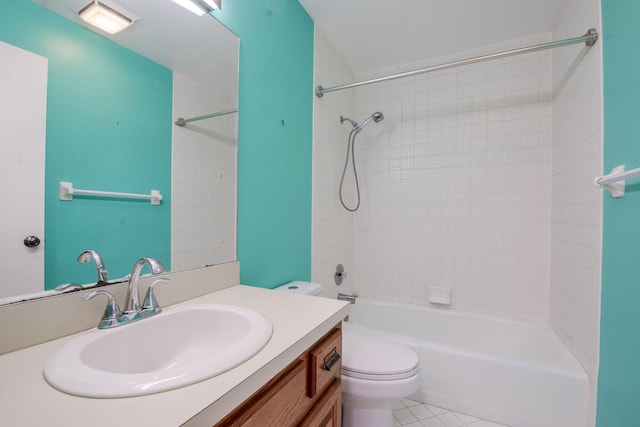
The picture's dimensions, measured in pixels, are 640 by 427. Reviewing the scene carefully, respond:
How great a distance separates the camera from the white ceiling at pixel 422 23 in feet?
5.60

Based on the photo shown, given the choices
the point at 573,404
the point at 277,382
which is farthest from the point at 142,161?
the point at 573,404

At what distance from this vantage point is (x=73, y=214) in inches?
27.5

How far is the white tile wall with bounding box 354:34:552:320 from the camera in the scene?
1.98m

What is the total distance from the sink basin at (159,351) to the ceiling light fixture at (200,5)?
1056 millimetres

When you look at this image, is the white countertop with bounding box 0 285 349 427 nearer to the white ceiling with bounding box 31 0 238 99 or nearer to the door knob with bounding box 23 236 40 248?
the door knob with bounding box 23 236 40 248

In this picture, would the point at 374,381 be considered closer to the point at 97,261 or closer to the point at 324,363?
the point at 324,363

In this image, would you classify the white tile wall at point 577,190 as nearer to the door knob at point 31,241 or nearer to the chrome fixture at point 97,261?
the chrome fixture at point 97,261

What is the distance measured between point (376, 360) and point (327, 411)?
0.45 m

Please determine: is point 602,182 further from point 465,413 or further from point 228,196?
point 228,196

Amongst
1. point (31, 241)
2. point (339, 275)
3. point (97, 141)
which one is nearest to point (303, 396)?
point (31, 241)

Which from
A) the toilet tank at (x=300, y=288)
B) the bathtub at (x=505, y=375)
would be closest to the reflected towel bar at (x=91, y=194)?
the toilet tank at (x=300, y=288)

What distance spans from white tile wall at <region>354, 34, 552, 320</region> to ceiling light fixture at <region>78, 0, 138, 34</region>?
1.93m

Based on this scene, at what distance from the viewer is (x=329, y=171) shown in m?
2.10

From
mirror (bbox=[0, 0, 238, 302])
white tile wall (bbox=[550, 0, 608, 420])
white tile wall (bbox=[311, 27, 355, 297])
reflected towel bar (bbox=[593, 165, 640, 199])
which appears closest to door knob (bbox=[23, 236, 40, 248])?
mirror (bbox=[0, 0, 238, 302])
